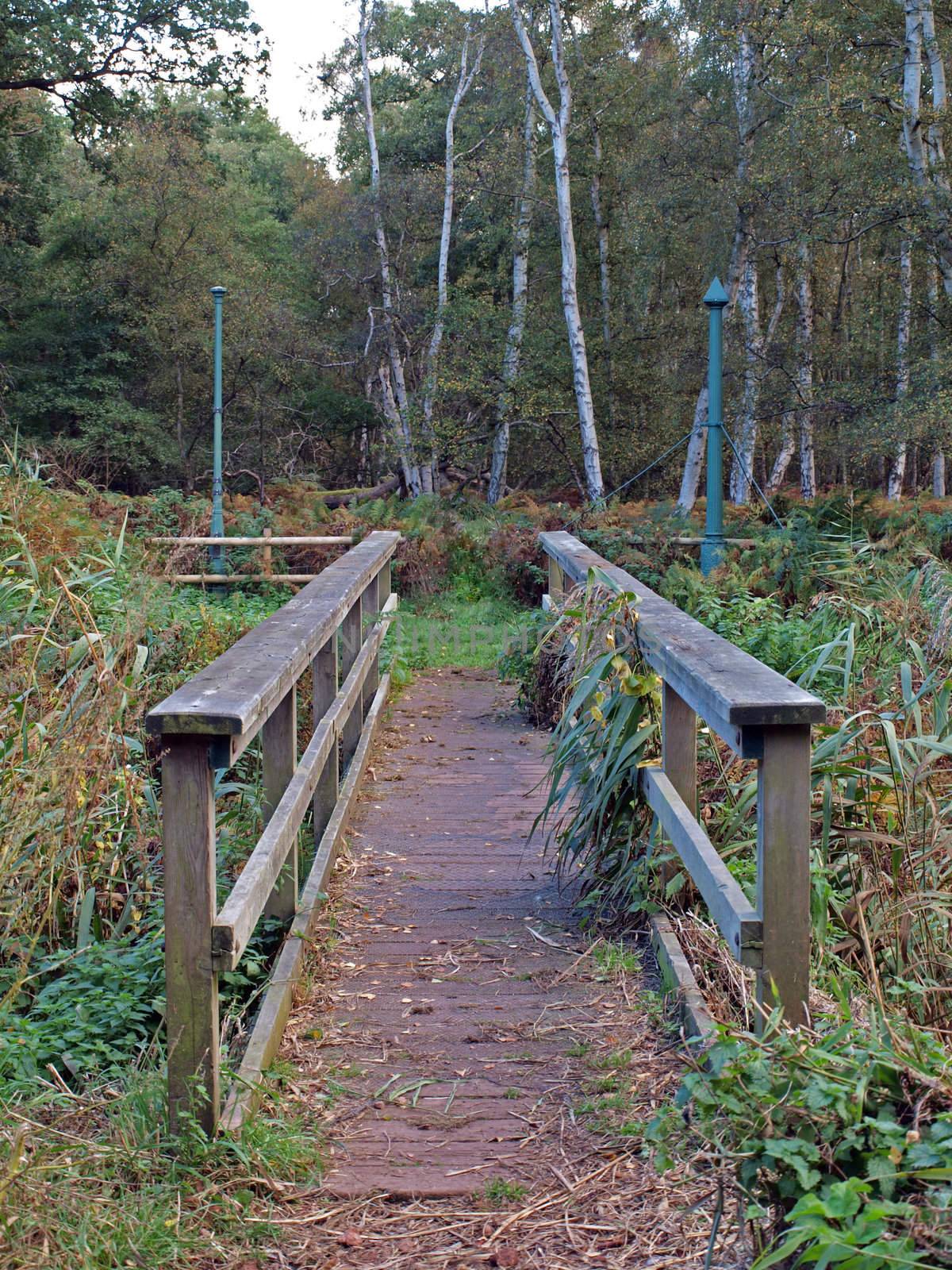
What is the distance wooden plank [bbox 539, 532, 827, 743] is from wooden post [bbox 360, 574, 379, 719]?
301cm

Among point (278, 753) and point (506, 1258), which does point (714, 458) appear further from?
point (506, 1258)

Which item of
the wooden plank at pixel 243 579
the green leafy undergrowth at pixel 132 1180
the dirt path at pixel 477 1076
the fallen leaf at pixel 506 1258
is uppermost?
the wooden plank at pixel 243 579

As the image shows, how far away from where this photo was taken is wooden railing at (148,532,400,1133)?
239 cm

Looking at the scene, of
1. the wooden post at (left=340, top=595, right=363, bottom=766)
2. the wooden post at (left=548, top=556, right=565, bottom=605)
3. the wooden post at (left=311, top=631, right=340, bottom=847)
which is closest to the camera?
the wooden post at (left=311, top=631, right=340, bottom=847)

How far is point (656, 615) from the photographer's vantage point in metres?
3.94

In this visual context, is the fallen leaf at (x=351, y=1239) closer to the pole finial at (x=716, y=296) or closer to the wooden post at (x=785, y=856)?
the wooden post at (x=785, y=856)

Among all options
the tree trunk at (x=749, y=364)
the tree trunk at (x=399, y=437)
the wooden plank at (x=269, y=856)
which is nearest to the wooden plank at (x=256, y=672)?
the wooden plank at (x=269, y=856)

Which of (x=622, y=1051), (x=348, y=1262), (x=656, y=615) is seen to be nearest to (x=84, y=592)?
(x=656, y=615)

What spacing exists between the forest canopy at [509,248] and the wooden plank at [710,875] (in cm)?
1319

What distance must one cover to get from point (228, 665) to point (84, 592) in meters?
3.22

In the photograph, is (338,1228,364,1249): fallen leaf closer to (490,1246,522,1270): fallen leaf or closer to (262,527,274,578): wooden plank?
(490,1246,522,1270): fallen leaf

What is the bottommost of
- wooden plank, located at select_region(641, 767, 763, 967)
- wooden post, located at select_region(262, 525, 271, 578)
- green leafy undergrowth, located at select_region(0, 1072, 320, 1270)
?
green leafy undergrowth, located at select_region(0, 1072, 320, 1270)

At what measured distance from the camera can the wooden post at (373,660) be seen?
7133mm

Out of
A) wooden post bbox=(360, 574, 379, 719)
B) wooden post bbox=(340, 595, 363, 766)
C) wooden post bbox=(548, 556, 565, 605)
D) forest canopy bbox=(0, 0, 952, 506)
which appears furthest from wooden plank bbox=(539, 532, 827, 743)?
forest canopy bbox=(0, 0, 952, 506)
